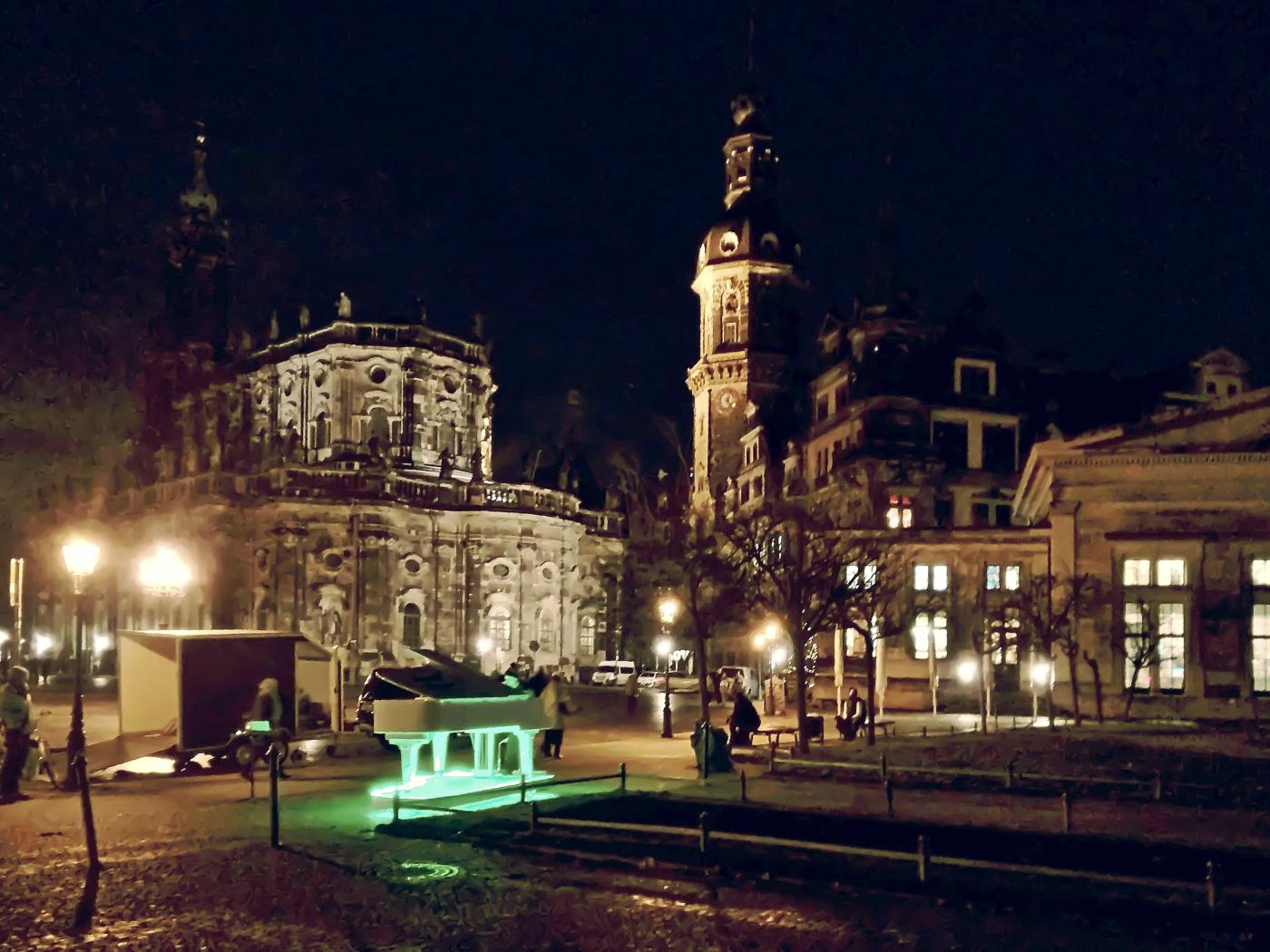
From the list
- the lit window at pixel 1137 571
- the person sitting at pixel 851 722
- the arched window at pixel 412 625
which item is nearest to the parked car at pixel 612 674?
the arched window at pixel 412 625

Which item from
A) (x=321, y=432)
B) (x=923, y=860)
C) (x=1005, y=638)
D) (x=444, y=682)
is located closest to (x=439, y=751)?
(x=444, y=682)

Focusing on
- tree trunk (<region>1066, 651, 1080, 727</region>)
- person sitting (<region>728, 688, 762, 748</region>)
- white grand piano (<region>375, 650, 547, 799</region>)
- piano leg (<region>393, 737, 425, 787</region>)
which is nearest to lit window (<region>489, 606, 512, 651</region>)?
tree trunk (<region>1066, 651, 1080, 727</region>)

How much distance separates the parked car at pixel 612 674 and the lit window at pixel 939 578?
25.9 meters

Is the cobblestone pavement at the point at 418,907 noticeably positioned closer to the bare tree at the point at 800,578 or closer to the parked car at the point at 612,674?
the bare tree at the point at 800,578

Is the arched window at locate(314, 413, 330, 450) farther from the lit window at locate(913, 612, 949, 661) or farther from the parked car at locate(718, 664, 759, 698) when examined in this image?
the lit window at locate(913, 612, 949, 661)

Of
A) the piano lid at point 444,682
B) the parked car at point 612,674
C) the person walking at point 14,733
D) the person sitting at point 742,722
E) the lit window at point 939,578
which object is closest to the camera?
the piano lid at point 444,682

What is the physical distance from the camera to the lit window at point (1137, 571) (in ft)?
132

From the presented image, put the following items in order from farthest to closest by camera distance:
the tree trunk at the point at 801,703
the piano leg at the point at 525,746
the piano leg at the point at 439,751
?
the tree trunk at the point at 801,703 → the piano leg at the point at 525,746 → the piano leg at the point at 439,751

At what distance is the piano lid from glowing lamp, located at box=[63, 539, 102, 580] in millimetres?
5928

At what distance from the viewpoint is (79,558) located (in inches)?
652

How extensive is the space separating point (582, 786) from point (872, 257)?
41.5 meters

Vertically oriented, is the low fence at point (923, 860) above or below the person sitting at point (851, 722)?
above

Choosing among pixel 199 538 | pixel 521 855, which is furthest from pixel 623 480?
pixel 521 855

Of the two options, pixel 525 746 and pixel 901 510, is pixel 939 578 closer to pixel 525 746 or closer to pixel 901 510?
pixel 901 510
